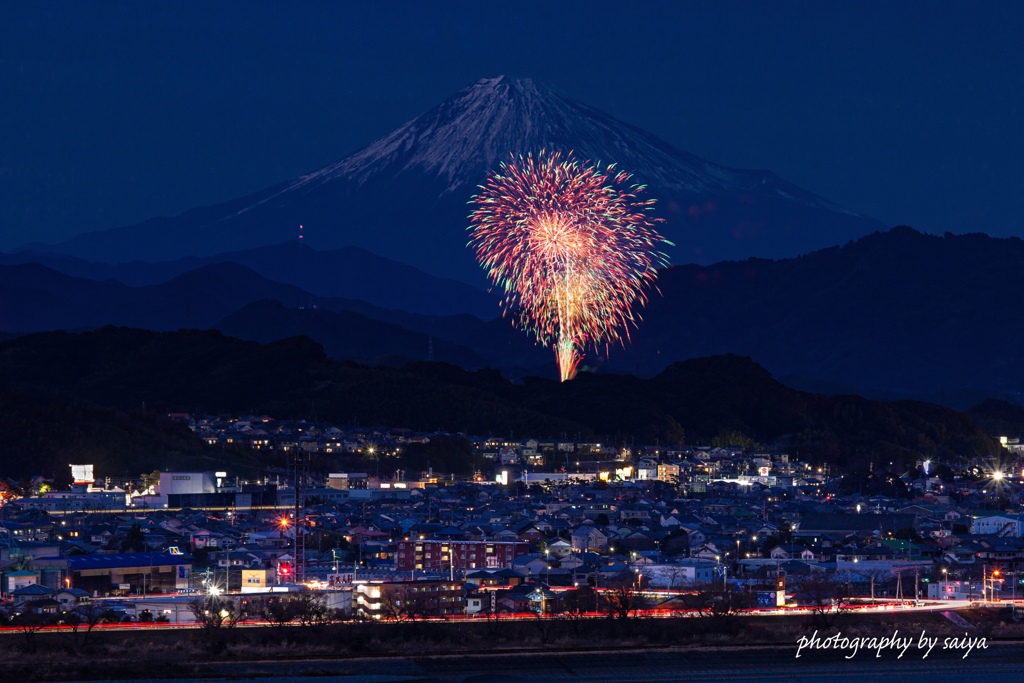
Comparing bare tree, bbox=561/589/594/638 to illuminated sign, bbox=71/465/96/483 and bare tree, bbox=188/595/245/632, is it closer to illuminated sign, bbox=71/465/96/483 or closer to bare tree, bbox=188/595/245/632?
bare tree, bbox=188/595/245/632

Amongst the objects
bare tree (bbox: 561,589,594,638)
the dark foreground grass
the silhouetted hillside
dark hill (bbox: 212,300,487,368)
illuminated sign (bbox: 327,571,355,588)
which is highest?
dark hill (bbox: 212,300,487,368)

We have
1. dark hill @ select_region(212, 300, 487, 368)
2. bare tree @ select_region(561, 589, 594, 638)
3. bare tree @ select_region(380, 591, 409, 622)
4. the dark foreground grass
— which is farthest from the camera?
dark hill @ select_region(212, 300, 487, 368)

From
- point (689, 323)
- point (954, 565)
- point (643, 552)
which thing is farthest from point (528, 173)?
point (689, 323)

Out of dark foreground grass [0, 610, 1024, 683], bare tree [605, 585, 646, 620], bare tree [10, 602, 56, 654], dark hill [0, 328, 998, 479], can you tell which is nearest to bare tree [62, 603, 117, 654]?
dark foreground grass [0, 610, 1024, 683]

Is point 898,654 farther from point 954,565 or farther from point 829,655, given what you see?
point 954,565

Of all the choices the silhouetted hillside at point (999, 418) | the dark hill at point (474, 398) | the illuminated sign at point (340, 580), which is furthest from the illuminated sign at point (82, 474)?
the silhouetted hillside at point (999, 418)

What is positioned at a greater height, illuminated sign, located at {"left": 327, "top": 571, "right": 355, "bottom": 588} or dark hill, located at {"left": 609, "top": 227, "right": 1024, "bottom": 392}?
dark hill, located at {"left": 609, "top": 227, "right": 1024, "bottom": 392}
